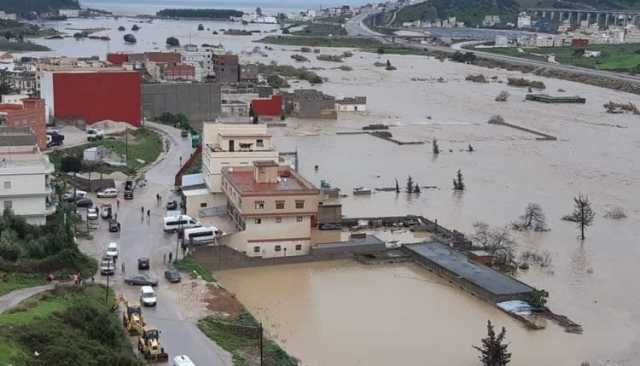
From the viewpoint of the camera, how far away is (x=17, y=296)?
183 inches

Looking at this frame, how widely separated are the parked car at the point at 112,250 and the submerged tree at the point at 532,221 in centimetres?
336

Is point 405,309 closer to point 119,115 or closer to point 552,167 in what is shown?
point 552,167

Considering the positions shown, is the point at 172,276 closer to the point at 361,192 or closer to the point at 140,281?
the point at 140,281

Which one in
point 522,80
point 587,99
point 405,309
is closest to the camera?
point 405,309

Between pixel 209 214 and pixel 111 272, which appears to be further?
pixel 209 214

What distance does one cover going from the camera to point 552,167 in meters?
10.6

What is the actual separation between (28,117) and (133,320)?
5.18m

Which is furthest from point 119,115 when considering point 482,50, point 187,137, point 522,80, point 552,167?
point 482,50

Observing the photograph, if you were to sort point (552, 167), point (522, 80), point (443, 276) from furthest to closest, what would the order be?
point (522, 80) < point (552, 167) < point (443, 276)

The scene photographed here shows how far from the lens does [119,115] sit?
37.1 ft

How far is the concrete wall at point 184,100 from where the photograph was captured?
1279 cm

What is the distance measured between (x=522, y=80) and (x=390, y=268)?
15950 mm

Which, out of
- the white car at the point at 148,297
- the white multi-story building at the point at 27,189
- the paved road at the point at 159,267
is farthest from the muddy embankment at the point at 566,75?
the white car at the point at 148,297

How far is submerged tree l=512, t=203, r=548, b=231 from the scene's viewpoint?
7.55 metres
